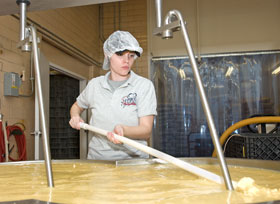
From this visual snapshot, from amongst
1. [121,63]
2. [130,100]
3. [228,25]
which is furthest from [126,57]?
[228,25]

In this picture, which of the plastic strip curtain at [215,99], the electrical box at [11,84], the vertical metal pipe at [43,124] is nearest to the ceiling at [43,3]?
the vertical metal pipe at [43,124]

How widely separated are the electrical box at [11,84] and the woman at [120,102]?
4.25 feet

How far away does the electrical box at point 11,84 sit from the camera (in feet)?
9.51

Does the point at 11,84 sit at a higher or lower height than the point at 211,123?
higher

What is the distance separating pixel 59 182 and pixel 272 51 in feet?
15.4

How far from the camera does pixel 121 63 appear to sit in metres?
1.82

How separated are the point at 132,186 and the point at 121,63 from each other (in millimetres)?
1058

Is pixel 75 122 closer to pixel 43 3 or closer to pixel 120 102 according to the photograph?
pixel 120 102

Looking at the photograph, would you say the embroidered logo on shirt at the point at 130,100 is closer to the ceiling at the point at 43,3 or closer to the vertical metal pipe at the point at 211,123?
the ceiling at the point at 43,3

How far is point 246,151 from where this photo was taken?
1.58 meters

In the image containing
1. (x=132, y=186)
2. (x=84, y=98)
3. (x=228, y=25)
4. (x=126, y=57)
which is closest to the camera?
(x=132, y=186)

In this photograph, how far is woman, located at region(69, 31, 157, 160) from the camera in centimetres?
172

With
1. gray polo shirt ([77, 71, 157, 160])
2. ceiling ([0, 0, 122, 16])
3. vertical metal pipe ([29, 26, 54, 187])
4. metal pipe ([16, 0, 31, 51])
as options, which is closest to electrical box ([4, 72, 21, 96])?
gray polo shirt ([77, 71, 157, 160])

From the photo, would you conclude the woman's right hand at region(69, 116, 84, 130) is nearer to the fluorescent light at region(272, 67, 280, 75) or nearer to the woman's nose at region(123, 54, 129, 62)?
the woman's nose at region(123, 54, 129, 62)
